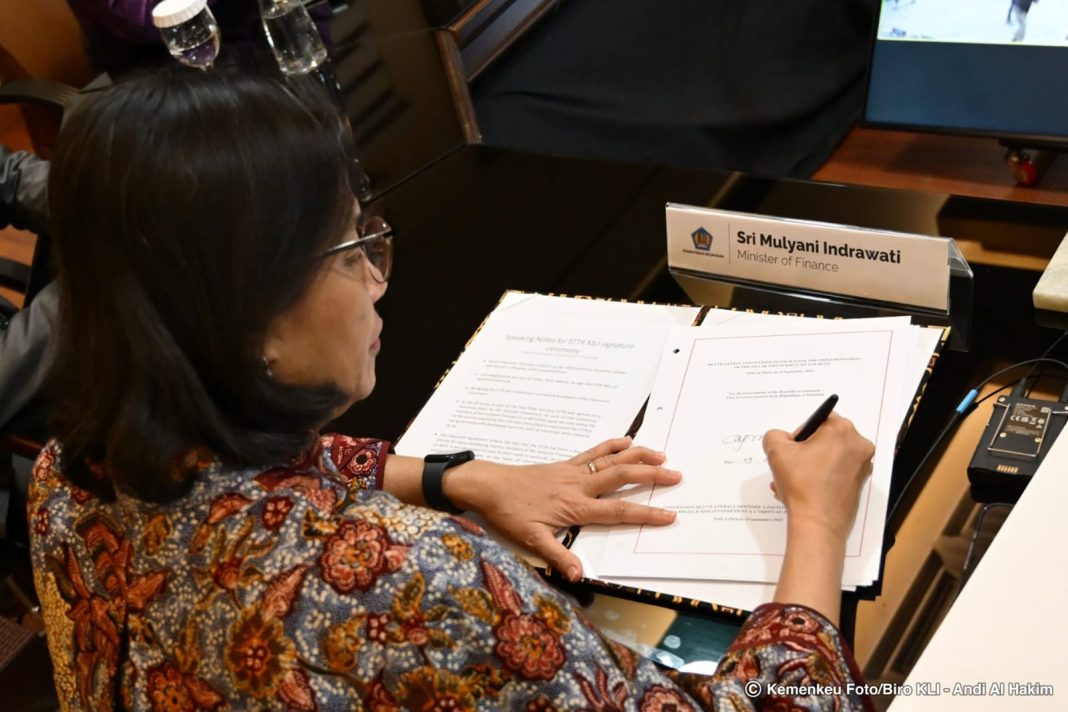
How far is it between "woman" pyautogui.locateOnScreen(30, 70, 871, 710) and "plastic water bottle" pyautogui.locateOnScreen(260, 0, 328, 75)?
1.24m

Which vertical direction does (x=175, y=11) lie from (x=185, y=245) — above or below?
below

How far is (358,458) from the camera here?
1110mm

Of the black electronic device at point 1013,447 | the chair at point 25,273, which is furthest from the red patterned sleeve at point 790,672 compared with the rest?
the chair at point 25,273

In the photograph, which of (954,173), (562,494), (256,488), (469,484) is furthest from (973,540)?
(954,173)

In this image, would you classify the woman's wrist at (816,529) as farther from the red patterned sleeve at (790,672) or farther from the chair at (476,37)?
the chair at (476,37)

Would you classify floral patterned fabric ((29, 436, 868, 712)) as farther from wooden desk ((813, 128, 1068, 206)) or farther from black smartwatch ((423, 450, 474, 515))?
wooden desk ((813, 128, 1068, 206))

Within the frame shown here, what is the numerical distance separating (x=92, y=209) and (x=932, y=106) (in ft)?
4.83

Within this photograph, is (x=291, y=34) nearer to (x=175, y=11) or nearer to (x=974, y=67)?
(x=175, y=11)

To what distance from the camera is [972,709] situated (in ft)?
2.19

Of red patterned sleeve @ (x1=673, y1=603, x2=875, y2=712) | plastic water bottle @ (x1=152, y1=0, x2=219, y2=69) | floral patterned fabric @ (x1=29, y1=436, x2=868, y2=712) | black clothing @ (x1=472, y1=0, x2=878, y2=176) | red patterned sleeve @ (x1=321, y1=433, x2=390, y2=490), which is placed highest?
floral patterned fabric @ (x1=29, y1=436, x2=868, y2=712)

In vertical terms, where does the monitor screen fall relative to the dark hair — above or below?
below

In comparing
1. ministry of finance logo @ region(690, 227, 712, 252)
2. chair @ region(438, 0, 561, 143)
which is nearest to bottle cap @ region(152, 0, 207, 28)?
chair @ region(438, 0, 561, 143)

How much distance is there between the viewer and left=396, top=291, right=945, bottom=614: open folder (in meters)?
0.91

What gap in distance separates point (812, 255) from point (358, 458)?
1.88 ft
